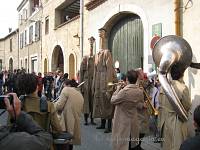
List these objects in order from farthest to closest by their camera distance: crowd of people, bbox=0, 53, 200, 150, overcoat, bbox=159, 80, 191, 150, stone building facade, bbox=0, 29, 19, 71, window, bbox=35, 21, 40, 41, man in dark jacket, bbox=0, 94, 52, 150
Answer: stone building facade, bbox=0, 29, 19, 71 → window, bbox=35, 21, 40, 41 → overcoat, bbox=159, 80, 191, 150 → crowd of people, bbox=0, 53, 200, 150 → man in dark jacket, bbox=0, 94, 52, 150

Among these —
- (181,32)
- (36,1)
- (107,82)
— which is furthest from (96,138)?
(36,1)

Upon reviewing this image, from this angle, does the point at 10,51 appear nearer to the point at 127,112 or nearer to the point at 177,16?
the point at 177,16

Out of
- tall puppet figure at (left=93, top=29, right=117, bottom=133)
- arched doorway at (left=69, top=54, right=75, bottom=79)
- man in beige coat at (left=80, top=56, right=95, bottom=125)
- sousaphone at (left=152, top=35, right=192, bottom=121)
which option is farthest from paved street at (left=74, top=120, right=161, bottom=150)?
arched doorway at (left=69, top=54, right=75, bottom=79)

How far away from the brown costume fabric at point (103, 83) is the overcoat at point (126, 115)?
3.14 metres

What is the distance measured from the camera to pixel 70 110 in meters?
6.43

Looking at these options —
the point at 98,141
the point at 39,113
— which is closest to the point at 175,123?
the point at 39,113

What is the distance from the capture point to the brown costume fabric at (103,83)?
941cm

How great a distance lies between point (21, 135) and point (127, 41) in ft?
35.2

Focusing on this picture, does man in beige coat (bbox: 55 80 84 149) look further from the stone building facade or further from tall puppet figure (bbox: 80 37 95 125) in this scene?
the stone building facade

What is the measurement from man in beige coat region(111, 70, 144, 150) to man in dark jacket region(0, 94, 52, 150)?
10.9 feet

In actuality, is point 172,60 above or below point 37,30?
below

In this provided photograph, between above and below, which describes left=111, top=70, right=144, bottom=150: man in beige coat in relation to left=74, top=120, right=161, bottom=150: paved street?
above

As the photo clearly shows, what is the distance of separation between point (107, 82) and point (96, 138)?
165 cm

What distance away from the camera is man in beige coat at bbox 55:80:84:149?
20.9 ft
